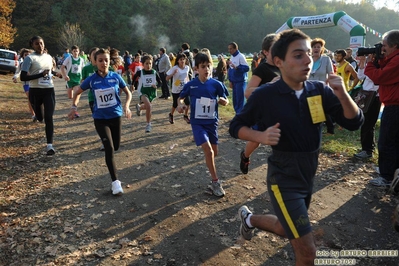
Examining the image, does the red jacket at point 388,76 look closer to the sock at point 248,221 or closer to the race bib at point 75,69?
the sock at point 248,221

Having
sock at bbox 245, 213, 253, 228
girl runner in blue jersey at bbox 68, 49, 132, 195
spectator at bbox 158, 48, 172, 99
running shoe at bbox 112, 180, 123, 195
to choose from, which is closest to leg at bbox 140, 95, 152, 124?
girl runner in blue jersey at bbox 68, 49, 132, 195

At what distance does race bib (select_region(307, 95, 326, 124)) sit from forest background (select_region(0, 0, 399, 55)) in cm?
4995

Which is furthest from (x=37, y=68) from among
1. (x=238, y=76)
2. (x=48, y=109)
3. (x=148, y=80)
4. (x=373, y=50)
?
(x=373, y=50)

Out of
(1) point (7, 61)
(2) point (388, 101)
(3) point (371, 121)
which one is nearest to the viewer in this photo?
(2) point (388, 101)

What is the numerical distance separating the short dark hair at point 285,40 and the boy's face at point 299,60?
27 mm

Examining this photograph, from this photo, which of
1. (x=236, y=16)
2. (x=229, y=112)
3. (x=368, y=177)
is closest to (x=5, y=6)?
(x=229, y=112)

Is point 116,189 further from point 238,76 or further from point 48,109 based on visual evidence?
point 238,76

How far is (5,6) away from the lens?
28.8 meters

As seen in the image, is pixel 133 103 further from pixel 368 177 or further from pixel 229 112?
pixel 368 177

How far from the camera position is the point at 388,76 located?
4539mm

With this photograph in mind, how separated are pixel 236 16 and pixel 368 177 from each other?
8501 centimetres

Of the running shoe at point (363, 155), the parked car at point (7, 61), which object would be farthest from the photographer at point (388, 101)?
the parked car at point (7, 61)

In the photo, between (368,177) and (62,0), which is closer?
(368,177)

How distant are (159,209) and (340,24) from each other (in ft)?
61.1
